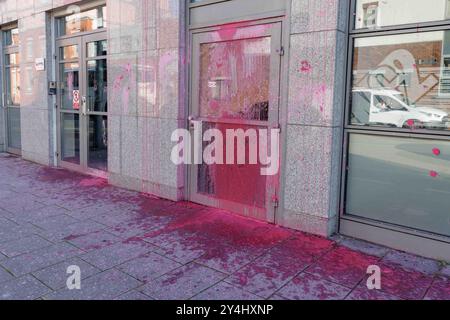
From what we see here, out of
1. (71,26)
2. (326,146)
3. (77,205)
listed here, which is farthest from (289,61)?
(71,26)

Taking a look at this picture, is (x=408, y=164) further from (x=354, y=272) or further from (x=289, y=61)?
(x=289, y=61)

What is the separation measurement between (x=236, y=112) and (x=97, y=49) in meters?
3.02

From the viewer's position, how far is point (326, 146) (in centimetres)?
390

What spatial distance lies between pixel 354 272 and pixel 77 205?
3498mm

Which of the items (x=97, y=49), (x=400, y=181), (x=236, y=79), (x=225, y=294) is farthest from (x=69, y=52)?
(x=400, y=181)

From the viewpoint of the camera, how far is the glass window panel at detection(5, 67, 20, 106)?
8.87 m

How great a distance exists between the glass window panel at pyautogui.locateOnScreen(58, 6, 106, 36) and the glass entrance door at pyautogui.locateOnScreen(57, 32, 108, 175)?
16 cm

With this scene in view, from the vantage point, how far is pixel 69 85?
7176mm

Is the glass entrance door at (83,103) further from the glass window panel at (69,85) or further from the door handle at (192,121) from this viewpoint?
the door handle at (192,121)

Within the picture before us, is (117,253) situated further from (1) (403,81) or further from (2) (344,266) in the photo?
(1) (403,81)

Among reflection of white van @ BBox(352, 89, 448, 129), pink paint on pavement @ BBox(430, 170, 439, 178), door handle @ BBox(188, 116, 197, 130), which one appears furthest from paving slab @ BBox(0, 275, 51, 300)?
pink paint on pavement @ BBox(430, 170, 439, 178)

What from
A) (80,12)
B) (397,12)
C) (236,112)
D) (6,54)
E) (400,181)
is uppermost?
(80,12)

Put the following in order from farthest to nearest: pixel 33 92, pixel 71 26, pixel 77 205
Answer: pixel 33 92 < pixel 71 26 < pixel 77 205

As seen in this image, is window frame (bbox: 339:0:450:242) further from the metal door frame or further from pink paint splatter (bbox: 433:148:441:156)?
the metal door frame
